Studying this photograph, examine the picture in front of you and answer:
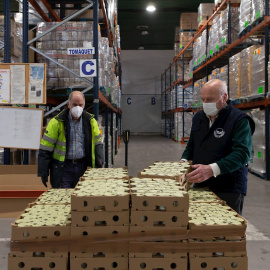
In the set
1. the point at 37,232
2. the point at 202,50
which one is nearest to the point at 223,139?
the point at 37,232

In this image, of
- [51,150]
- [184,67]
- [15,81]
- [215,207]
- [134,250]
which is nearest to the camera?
[134,250]

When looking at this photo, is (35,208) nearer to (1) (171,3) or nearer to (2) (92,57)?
(2) (92,57)

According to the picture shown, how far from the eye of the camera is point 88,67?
18.1 ft

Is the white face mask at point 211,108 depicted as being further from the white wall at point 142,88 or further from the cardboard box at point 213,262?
the white wall at point 142,88

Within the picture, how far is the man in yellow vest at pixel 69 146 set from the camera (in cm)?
426

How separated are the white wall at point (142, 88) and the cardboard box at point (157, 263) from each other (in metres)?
24.5

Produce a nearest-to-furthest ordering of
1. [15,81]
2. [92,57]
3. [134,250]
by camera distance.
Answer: [134,250] → [15,81] → [92,57]

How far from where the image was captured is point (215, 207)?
2.47 metres

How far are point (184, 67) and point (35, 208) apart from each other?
16.7 m

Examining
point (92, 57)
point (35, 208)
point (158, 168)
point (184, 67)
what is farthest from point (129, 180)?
point (184, 67)

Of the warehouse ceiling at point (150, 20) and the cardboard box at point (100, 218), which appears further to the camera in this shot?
the warehouse ceiling at point (150, 20)

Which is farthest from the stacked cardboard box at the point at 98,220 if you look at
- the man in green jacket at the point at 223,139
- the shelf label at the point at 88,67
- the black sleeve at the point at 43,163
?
the shelf label at the point at 88,67

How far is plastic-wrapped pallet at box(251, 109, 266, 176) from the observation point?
25.5 feet

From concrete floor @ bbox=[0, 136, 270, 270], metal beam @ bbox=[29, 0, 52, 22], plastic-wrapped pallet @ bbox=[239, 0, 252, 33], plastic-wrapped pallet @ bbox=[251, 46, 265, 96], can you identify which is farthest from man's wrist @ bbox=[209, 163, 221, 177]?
plastic-wrapped pallet @ bbox=[239, 0, 252, 33]
